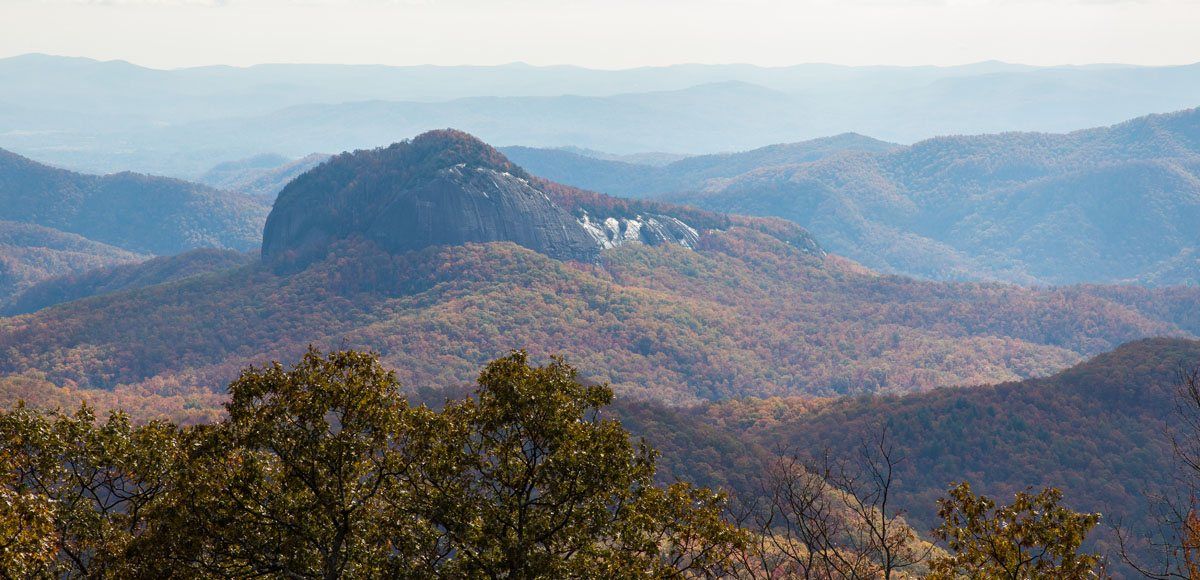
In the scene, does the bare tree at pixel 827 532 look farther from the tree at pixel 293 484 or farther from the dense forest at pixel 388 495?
the tree at pixel 293 484

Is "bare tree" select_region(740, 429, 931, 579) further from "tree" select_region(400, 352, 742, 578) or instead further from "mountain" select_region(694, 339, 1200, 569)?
"mountain" select_region(694, 339, 1200, 569)

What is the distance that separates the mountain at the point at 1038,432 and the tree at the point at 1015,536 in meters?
85.0

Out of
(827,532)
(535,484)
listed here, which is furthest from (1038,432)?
(535,484)

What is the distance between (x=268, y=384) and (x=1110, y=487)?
346 ft

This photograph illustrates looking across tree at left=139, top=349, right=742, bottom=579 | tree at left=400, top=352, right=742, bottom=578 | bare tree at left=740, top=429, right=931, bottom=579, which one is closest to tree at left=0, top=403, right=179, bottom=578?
tree at left=139, top=349, right=742, bottom=579

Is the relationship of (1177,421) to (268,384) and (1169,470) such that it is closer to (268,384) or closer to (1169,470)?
(1169,470)

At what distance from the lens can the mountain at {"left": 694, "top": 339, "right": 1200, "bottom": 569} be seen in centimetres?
10706

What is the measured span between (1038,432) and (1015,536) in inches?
4379

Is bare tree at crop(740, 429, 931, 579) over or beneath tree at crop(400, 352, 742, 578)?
beneath

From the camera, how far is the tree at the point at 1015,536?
19.4 m

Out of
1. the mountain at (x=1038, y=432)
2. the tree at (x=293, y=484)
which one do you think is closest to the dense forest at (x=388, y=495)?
the tree at (x=293, y=484)

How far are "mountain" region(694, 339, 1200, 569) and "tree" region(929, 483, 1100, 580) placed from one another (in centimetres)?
8499

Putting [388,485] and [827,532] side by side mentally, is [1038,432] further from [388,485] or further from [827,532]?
[388,485]

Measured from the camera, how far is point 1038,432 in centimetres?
12019
